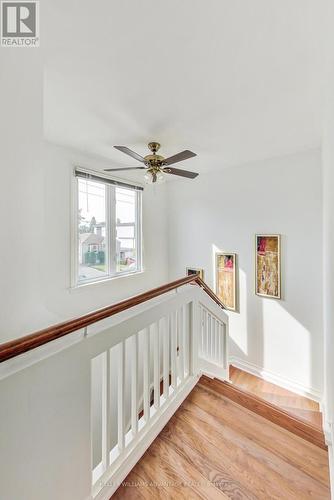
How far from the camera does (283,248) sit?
11.6 ft

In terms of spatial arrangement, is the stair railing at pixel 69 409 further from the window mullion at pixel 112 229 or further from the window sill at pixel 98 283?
the window mullion at pixel 112 229

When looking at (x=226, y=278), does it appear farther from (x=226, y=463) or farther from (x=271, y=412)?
(x=226, y=463)

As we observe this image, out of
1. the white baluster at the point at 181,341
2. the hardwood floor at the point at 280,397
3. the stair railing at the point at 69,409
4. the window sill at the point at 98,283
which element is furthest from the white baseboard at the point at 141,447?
the window sill at the point at 98,283

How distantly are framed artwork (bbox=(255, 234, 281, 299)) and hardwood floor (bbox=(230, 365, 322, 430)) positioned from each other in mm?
1398

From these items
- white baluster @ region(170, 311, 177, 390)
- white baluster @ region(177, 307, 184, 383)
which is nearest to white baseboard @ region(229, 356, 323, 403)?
white baluster @ region(177, 307, 184, 383)

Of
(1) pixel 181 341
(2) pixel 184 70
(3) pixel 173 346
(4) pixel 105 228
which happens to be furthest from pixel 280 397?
(2) pixel 184 70

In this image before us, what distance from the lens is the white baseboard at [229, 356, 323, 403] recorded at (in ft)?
A: 10.7

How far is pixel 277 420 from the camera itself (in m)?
1.78

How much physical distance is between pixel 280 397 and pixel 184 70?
4.21 m

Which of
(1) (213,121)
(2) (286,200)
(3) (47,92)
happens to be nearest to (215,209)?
(2) (286,200)

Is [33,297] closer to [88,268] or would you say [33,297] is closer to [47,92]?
[47,92]

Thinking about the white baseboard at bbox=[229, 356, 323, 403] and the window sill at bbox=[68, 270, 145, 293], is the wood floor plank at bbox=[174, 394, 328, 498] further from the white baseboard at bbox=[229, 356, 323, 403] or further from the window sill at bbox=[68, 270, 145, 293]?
the white baseboard at bbox=[229, 356, 323, 403]

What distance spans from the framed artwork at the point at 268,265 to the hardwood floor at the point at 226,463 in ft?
7.16

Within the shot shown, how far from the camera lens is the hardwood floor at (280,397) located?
3.03 m
